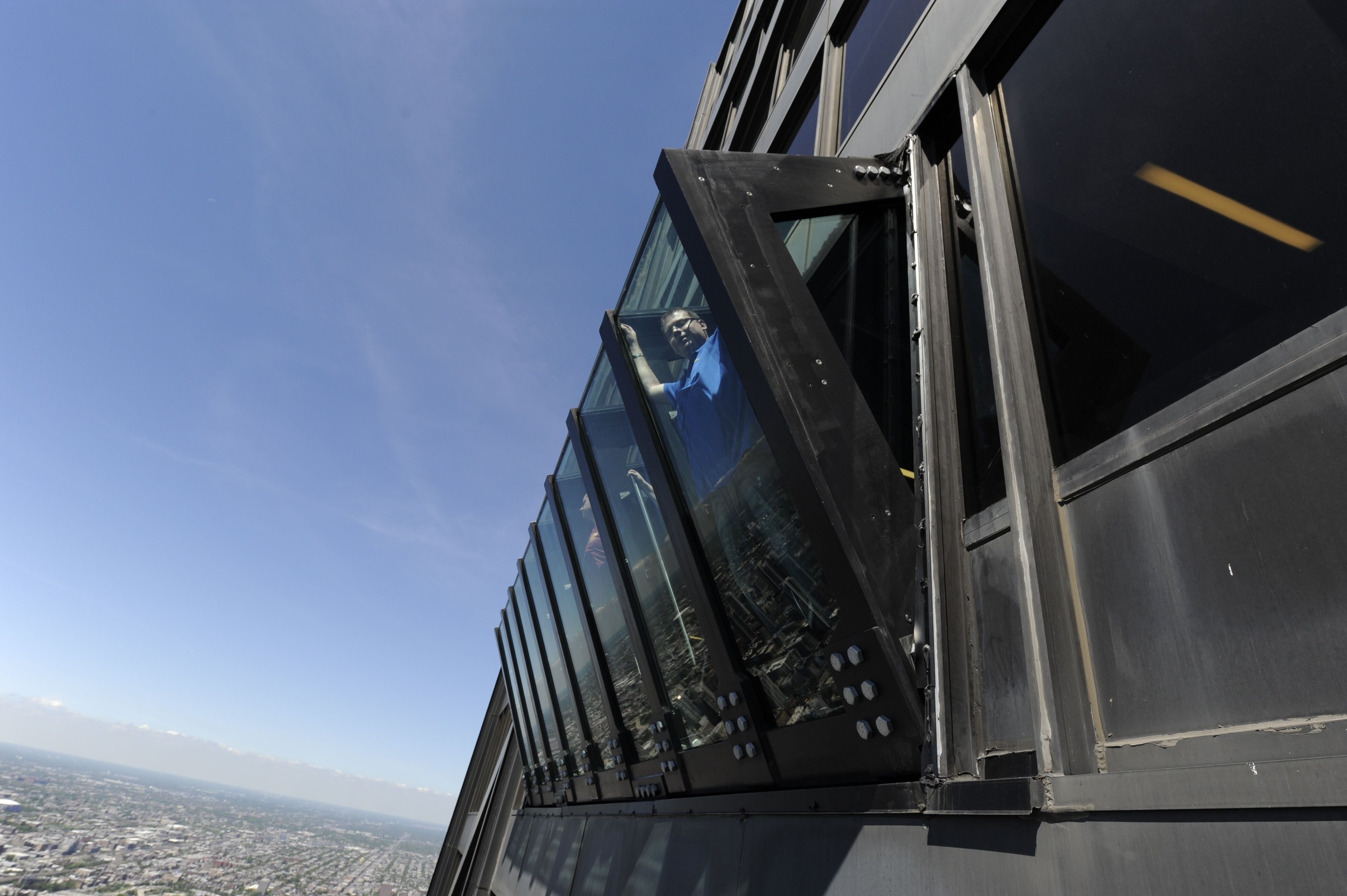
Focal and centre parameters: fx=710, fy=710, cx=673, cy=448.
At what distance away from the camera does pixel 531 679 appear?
9148mm

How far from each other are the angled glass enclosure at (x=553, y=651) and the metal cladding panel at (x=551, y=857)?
709 millimetres

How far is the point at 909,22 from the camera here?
409cm

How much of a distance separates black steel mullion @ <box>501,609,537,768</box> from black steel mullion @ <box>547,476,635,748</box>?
165 inches

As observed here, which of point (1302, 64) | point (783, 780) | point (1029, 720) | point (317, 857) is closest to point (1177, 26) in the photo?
point (1302, 64)

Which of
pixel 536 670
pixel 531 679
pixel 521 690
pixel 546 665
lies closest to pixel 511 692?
pixel 521 690

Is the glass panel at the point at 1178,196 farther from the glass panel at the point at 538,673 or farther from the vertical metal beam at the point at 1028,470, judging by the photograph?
the glass panel at the point at 538,673

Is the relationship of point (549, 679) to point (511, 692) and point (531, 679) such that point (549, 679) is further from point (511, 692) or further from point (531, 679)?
point (511, 692)

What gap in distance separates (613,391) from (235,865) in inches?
3447

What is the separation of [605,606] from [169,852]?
95.4 m

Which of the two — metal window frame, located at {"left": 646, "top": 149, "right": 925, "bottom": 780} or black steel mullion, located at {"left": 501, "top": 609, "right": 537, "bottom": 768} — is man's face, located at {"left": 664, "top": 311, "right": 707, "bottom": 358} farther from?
black steel mullion, located at {"left": 501, "top": 609, "right": 537, "bottom": 768}

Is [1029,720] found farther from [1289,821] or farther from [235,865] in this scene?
[235,865]

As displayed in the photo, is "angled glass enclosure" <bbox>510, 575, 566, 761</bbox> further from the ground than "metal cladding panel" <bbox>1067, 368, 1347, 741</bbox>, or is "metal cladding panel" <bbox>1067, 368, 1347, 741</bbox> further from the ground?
"angled glass enclosure" <bbox>510, 575, 566, 761</bbox>

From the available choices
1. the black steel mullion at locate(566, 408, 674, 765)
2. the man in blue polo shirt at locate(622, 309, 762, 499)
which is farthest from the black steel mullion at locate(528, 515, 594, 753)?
the man in blue polo shirt at locate(622, 309, 762, 499)

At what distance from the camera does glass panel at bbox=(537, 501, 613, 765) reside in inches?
227
